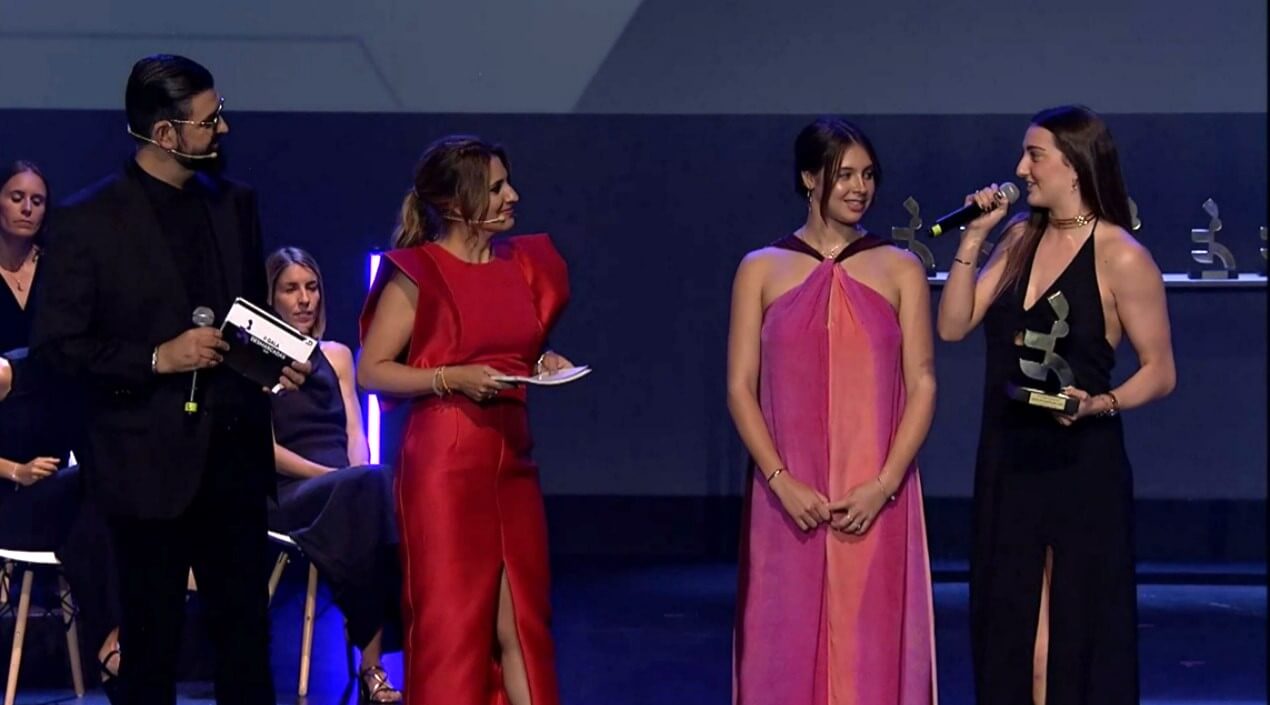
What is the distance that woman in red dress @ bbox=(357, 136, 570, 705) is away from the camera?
11.9ft

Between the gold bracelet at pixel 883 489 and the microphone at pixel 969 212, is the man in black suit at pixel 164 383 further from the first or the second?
the microphone at pixel 969 212

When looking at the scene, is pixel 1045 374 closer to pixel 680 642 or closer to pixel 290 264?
pixel 680 642

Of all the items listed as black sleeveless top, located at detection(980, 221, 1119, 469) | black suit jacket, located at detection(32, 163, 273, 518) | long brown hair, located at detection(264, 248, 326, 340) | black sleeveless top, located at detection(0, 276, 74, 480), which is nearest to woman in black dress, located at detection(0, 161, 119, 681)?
black sleeveless top, located at detection(0, 276, 74, 480)

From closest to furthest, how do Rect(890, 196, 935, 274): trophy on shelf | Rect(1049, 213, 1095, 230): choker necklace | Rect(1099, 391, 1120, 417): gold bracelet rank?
Rect(1099, 391, 1120, 417): gold bracelet, Rect(1049, 213, 1095, 230): choker necklace, Rect(890, 196, 935, 274): trophy on shelf

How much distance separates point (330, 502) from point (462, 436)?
131 centimetres

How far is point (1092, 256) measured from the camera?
3578 mm

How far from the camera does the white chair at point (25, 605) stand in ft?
15.2

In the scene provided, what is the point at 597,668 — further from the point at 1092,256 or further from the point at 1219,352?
the point at 1219,352

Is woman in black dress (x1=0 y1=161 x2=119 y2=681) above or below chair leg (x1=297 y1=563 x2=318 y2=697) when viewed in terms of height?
above

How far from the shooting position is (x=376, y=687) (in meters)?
4.79

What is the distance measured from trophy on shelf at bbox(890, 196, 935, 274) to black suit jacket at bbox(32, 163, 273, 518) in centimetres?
383

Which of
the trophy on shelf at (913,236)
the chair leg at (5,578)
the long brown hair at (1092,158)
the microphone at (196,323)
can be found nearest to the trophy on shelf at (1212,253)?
the trophy on shelf at (913,236)

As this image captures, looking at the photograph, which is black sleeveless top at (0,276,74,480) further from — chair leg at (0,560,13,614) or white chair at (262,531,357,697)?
white chair at (262,531,357,697)

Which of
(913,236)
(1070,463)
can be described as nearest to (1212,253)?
(913,236)
